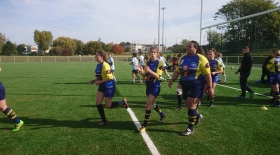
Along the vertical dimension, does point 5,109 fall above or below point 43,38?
below

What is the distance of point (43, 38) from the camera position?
91188 millimetres

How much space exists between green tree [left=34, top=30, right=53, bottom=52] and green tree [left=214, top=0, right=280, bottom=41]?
6898 cm

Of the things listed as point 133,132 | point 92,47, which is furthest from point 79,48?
point 133,132

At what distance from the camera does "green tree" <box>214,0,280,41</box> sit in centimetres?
4806

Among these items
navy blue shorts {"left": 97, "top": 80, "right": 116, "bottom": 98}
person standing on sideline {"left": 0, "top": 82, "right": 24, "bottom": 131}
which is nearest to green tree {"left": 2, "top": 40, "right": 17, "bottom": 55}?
person standing on sideline {"left": 0, "top": 82, "right": 24, "bottom": 131}

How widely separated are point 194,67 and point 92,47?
7916cm

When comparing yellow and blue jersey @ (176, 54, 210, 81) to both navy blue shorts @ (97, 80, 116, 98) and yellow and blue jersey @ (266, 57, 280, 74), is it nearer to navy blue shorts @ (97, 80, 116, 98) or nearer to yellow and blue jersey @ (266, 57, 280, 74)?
navy blue shorts @ (97, 80, 116, 98)

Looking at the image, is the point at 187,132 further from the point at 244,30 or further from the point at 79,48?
the point at 79,48

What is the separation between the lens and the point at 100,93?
218 inches

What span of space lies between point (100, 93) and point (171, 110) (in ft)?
9.05

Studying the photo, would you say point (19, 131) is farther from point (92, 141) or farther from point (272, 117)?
point (272, 117)

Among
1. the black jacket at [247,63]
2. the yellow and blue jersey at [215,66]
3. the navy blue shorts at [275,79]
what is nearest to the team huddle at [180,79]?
the yellow and blue jersey at [215,66]

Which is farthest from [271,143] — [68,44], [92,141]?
[68,44]

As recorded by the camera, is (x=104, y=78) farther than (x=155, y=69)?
Yes
